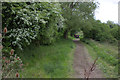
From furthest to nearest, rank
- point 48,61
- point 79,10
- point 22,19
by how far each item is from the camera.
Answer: point 48,61 < point 22,19 < point 79,10

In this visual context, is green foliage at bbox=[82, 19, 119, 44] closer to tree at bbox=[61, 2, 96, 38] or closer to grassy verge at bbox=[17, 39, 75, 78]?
tree at bbox=[61, 2, 96, 38]

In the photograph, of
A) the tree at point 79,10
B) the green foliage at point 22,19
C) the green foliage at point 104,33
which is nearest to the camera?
the tree at point 79,10

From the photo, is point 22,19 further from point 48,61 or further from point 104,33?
point 48,61

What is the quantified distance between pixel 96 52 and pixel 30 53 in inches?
86.1

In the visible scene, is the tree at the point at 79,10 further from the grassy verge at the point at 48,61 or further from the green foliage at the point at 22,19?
the grassy verge at the point at 48,61

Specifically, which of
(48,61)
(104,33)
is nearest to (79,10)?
(104,33)

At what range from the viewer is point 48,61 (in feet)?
12.7

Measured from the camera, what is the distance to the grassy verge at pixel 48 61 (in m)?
2.97

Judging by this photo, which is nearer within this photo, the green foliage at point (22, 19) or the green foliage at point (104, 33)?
the green foliage at point (104, 33)

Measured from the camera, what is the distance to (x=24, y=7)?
8.51 feet

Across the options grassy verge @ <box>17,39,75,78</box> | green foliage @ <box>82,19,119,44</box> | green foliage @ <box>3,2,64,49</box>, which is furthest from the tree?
grassy verge @ <box>17,39,75,78</box>

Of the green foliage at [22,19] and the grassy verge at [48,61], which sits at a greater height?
the green foliage at [22,19]

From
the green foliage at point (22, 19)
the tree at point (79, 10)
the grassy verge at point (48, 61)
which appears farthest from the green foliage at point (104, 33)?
the grassy verge at point (48, 61)

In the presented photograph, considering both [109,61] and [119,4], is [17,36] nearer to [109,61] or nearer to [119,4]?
[119,4]
